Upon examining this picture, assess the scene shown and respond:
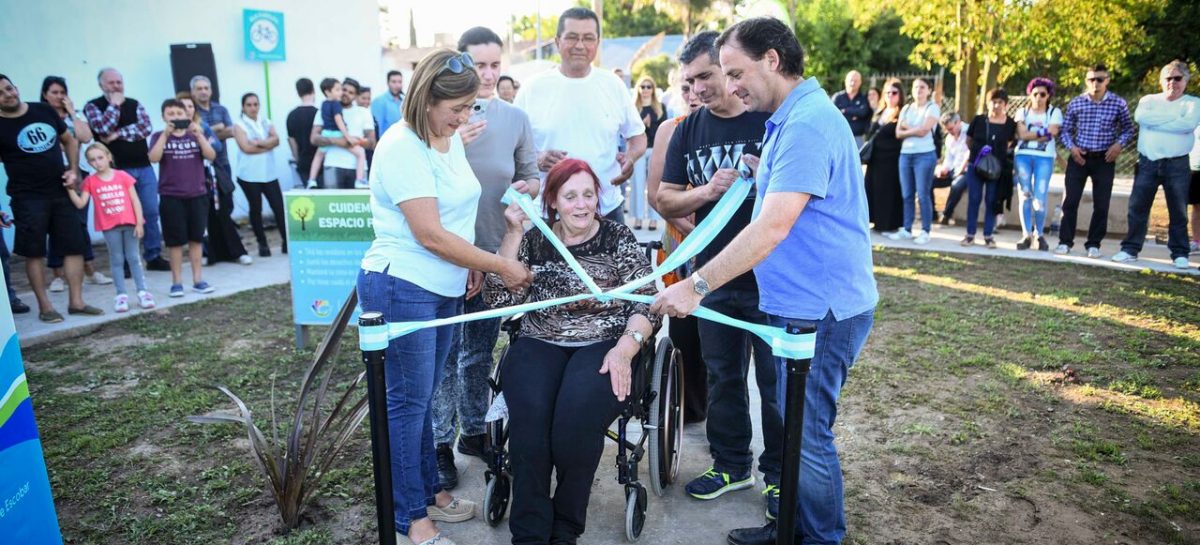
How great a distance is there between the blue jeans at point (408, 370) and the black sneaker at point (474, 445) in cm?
71

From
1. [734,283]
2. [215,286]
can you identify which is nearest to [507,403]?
[734,283]

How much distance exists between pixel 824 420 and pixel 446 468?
1743 millimetres

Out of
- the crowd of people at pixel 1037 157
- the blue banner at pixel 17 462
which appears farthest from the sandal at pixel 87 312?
the crowd of people at pixel 1037 157

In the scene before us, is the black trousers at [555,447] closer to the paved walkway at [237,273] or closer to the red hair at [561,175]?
the red hair at [561,175]

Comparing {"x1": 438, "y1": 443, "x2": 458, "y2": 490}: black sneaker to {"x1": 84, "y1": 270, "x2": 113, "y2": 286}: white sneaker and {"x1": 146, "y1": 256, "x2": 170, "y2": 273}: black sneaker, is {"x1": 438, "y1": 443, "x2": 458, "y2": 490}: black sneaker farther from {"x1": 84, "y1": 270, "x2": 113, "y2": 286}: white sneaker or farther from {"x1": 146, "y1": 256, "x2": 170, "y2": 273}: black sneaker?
{"x1": 146, "y1": 256, "x2": 170, "y2": 273}: black sneaker

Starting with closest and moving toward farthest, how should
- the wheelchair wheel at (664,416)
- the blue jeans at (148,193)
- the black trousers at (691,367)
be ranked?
the wheelchair wheel at (664,416) < the black trousers at (691,367) < the blue jeans at (148,193)

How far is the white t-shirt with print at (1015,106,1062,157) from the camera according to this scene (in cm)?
862

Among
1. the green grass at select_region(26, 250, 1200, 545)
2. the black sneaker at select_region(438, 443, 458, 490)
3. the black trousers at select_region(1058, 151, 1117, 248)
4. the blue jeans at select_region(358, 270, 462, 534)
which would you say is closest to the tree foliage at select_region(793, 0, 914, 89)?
the black trousers at select_region(1058, 151, 1117, 248)

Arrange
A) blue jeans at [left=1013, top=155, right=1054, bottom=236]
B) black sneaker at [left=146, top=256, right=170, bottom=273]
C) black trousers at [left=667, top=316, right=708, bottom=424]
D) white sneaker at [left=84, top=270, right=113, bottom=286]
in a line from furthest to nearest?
blue jeans at [left=1013, top=155, right=1054, bottom=236]
black sneaker at [left=146, top=256, right=170, bottom=273]
white sneaker at [left=84, top=270, right=113, bottom=286]
black trousers at [left=667, top=316, right=708, bottom=424]

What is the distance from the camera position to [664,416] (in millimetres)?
3188

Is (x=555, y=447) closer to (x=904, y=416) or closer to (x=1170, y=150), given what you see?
(x=904, y=416)

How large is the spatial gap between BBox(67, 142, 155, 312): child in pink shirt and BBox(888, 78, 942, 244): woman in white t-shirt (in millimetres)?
8163

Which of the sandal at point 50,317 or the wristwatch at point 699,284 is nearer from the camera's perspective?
the wristwatch at point 699,284

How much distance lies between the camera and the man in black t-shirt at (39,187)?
19.2 feet
